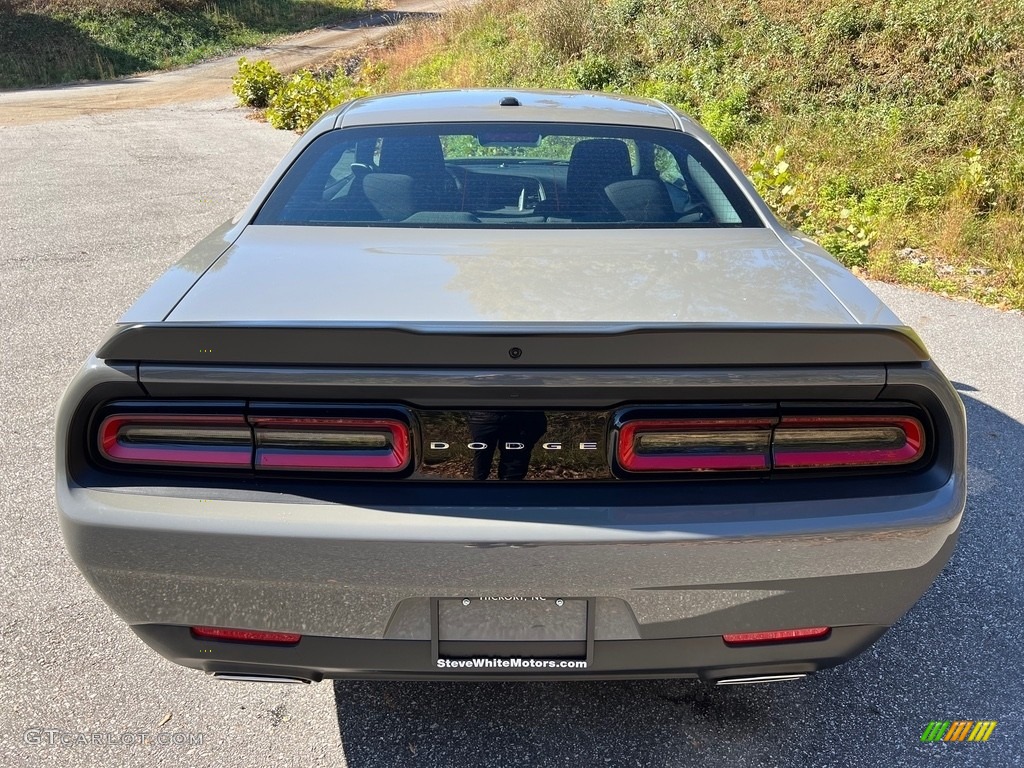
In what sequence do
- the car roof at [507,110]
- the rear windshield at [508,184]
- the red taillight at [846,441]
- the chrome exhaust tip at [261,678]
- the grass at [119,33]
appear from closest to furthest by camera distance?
the red taillight at [846,441] < the chrome exhaust tip at [261,678] < the rear windshield at [508,184] < the car roof at [507,110] < the grass at [119,33]

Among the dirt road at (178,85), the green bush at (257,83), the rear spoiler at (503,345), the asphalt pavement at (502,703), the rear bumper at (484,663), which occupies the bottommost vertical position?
the dirt road at (178,85)

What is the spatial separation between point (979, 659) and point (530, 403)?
5.82 feet

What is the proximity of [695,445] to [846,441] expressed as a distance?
13.2 inches

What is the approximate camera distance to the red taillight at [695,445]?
1846 mm

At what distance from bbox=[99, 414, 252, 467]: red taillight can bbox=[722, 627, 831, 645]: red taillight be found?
1.15m

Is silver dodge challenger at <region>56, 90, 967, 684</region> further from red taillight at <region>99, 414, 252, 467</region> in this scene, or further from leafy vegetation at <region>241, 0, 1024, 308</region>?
leafy vegetation at <region>241, 0, 1024, 308</region>

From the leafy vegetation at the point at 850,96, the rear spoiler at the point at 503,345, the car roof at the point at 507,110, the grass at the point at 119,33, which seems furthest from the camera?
the grass at the point at 119,33

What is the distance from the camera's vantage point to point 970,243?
7.04m

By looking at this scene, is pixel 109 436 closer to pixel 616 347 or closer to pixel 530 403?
pixel 530 403

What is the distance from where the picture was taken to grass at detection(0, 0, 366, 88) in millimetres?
24984

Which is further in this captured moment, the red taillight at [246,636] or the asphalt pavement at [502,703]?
the asphalt pavement at [502,703]

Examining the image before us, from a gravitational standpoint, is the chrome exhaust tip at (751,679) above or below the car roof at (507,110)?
below

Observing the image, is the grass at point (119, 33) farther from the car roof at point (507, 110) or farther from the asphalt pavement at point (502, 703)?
the asphalt pavement at point (502, 703)

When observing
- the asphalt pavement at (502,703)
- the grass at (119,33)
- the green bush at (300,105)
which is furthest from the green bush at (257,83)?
the asphalt pavement at (502,703)
